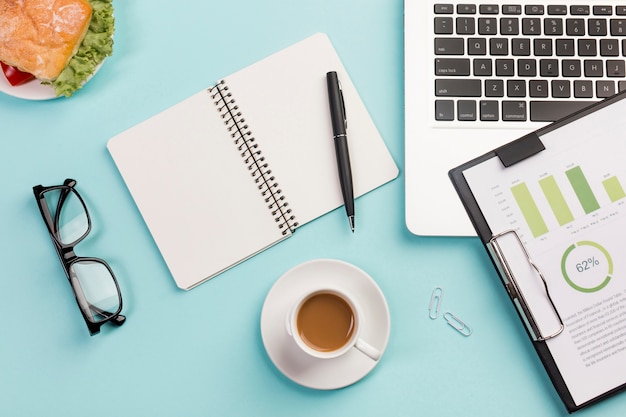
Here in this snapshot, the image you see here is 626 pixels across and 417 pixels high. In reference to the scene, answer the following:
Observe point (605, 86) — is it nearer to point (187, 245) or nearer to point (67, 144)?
point (187, 245)

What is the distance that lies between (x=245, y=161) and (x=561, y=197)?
40 centimetres

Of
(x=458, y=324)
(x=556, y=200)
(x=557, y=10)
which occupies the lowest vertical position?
(x=458, y=324)

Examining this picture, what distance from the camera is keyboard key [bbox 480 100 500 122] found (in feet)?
2.49

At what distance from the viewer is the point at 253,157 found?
0.81 meters

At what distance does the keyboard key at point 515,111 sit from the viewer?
0.76 m

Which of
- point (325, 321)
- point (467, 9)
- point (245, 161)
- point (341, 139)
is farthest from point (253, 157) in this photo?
point (467, 9)

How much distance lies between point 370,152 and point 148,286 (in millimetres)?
351

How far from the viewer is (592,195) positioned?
706 mm

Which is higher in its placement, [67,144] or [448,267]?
[67,144]

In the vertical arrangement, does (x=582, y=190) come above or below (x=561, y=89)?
below

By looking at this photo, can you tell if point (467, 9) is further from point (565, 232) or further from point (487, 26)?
point (565, 232)

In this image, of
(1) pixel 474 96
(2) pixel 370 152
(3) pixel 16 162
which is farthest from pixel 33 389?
(1) pixel 474 96

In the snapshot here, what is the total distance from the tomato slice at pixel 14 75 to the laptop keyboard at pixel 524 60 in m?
0.55

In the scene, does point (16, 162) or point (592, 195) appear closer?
point (592, 195)
